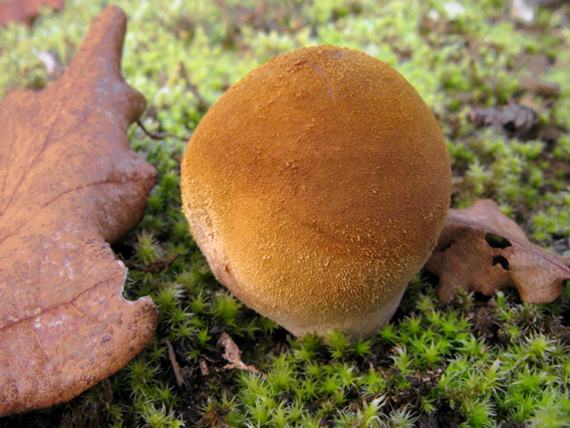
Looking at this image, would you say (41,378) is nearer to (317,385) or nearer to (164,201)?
(317,385)

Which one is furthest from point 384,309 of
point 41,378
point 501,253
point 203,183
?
point 41,378

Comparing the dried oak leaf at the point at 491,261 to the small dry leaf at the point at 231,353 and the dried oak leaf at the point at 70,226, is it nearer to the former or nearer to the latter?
the small dry leaf at the point at 231,353

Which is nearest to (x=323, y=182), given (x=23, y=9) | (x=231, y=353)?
(x=231, y=353)

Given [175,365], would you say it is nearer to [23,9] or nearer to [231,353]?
[231,353]

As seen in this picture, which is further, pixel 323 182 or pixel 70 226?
pixel 70 226

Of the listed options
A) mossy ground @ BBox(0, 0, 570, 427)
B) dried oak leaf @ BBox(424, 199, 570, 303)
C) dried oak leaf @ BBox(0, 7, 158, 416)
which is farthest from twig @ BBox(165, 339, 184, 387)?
dried oak leaf @ BBox(424, 199, 570, 303)

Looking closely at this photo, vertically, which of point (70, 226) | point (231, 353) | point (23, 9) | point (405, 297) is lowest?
point (405, 297)

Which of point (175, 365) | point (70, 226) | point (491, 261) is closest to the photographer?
point (70, 226)
